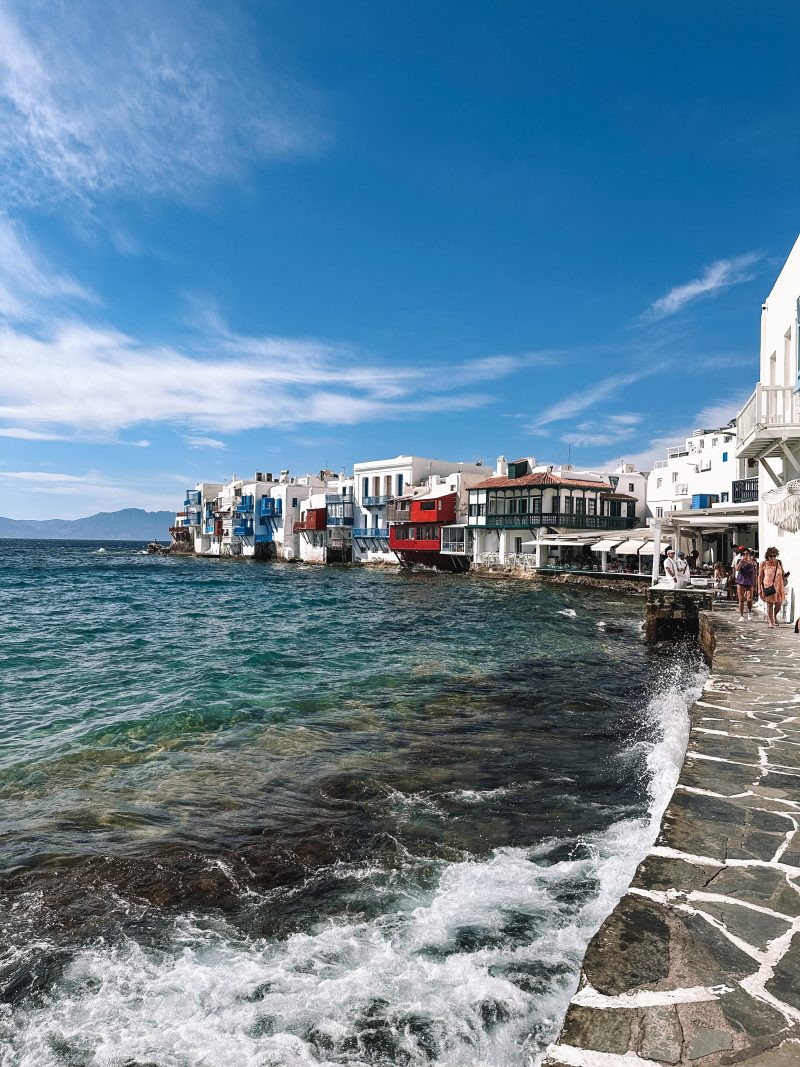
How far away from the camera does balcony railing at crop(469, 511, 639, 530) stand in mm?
46219

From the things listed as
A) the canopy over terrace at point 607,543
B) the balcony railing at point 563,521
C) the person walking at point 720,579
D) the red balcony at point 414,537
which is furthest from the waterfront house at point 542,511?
the person walking at point 720,579

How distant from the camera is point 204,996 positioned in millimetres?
3936

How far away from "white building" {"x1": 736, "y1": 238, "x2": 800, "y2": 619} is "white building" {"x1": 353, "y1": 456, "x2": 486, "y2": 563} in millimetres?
43940

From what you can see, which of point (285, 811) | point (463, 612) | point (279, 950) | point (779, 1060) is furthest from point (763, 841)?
point (463, 612)

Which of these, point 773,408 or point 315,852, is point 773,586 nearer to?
point 773,408

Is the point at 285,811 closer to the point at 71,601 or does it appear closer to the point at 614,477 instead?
the point at 71,601

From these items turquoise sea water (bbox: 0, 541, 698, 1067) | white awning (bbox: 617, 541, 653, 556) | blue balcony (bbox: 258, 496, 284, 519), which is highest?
blue balcony (bbox: 258, 496, 284, 519)

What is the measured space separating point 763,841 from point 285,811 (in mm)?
4543

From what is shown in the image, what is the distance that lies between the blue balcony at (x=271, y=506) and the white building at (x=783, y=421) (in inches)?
2591

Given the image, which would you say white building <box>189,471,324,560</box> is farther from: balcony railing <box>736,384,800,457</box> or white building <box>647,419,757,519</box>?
balcony railing <box>736,384,800,457</box>

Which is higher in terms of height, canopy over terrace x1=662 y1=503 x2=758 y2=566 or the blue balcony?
the blue balcony

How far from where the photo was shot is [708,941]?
299 cm

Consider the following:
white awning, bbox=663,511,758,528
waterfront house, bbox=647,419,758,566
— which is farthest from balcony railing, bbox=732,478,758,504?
white awning, bbox=663,511,758,528

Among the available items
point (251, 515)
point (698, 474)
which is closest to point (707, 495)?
point (698, 474)
